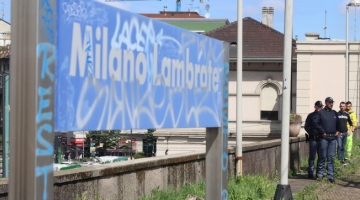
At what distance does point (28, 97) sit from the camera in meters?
3.96

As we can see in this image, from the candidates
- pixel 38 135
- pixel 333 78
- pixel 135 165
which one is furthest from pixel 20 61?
pixel 333 78

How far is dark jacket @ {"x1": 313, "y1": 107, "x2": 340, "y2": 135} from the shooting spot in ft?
53.9

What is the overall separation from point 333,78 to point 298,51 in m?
2.77

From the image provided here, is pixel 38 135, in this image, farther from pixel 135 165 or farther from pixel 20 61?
pixel 135 165

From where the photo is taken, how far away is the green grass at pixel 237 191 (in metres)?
11.0

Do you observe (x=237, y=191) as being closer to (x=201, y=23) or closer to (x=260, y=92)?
(x=260, y=92)

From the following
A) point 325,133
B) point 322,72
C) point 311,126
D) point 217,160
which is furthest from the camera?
point 322,72

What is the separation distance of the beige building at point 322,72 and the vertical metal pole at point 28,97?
4429 cm

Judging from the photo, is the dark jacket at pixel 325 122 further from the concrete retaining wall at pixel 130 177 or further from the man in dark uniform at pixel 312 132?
the concrete retaining wall at pixel 130 177

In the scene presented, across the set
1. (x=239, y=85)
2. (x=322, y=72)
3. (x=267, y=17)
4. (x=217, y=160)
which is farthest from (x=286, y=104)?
(x=267, y=17)

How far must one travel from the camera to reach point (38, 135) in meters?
4.00

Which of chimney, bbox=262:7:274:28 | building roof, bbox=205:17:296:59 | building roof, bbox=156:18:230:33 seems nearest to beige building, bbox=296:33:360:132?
building roof, bbox=205:17:296:59

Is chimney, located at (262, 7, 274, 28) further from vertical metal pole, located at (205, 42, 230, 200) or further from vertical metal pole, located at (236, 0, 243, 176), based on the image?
vertical metal pole, located at (205, 42, 230, 200)

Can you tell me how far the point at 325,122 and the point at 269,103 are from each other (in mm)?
38115
